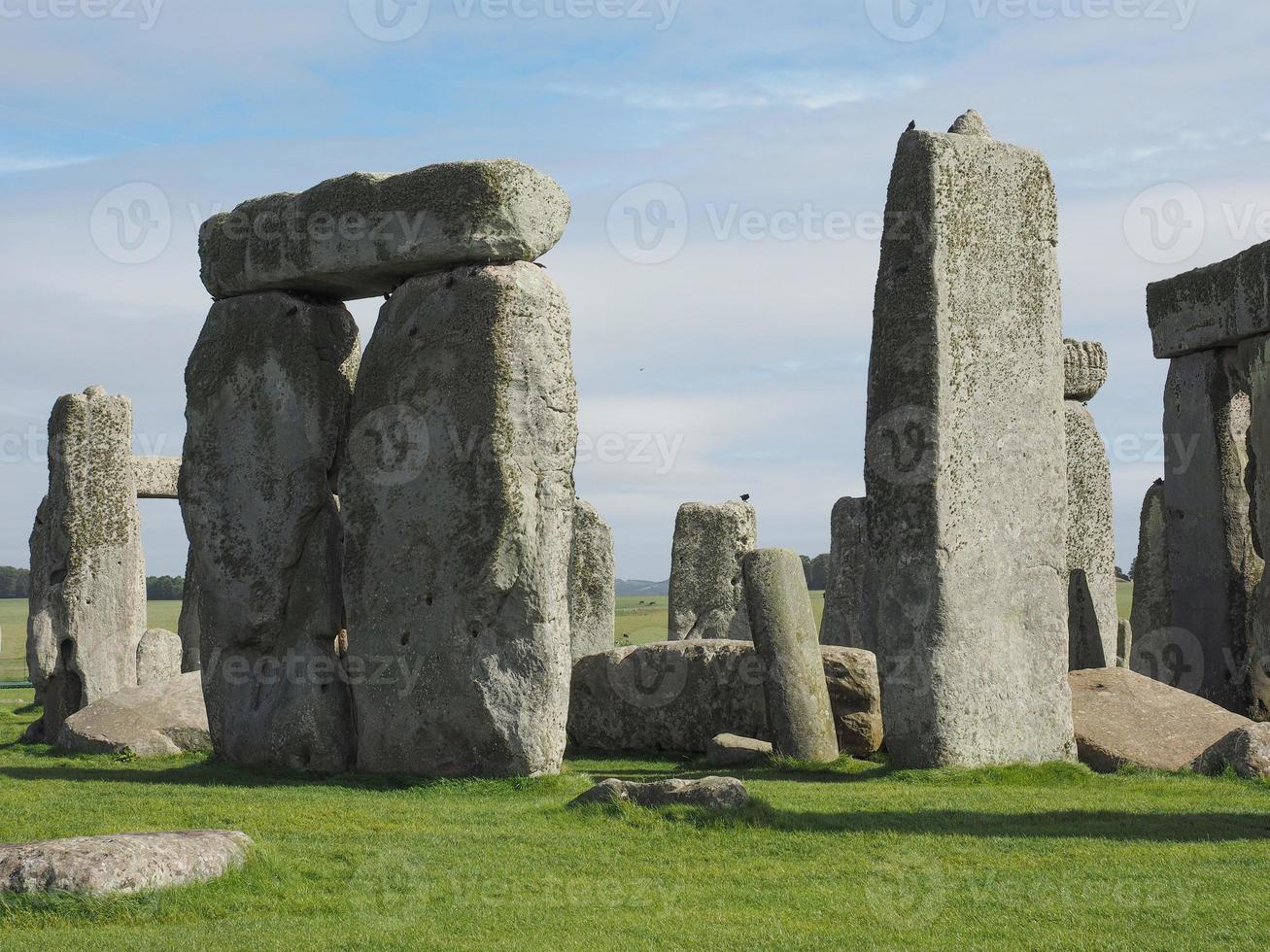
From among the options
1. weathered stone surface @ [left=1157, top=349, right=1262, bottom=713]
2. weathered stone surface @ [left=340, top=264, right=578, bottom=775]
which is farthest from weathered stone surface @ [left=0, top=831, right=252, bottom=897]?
weathered stone surface @ [left=1157, top=349, right=1262, bottom=713]

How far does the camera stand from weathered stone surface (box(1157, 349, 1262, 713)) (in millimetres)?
17359

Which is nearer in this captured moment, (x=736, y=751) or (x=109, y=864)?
(x=109, y=864)

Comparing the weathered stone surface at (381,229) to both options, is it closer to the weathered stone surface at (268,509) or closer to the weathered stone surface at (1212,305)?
the weathered stone surface at (268,509)

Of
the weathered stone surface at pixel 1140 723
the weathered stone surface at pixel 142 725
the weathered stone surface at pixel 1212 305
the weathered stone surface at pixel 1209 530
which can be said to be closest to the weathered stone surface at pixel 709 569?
→ the weathered stone surface at pixel 1209 530

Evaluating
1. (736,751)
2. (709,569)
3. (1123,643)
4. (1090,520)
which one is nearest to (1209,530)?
(1090,520)

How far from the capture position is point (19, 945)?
6809mm

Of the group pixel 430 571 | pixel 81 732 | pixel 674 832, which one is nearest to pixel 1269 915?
pixel 674 832

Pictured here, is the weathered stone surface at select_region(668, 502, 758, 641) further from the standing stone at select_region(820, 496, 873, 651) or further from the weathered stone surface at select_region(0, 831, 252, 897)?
the weathered stone surface at select_region(0, 831, 252, 897)

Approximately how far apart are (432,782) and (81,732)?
4.53 metres

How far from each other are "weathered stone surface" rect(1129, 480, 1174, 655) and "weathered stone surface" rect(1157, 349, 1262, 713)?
87 cm

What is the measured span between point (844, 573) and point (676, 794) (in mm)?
13261

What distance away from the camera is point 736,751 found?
45.3 feet

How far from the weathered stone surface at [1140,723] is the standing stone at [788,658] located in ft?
6.64

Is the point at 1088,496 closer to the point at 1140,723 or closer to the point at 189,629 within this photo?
the point at 1140,723
